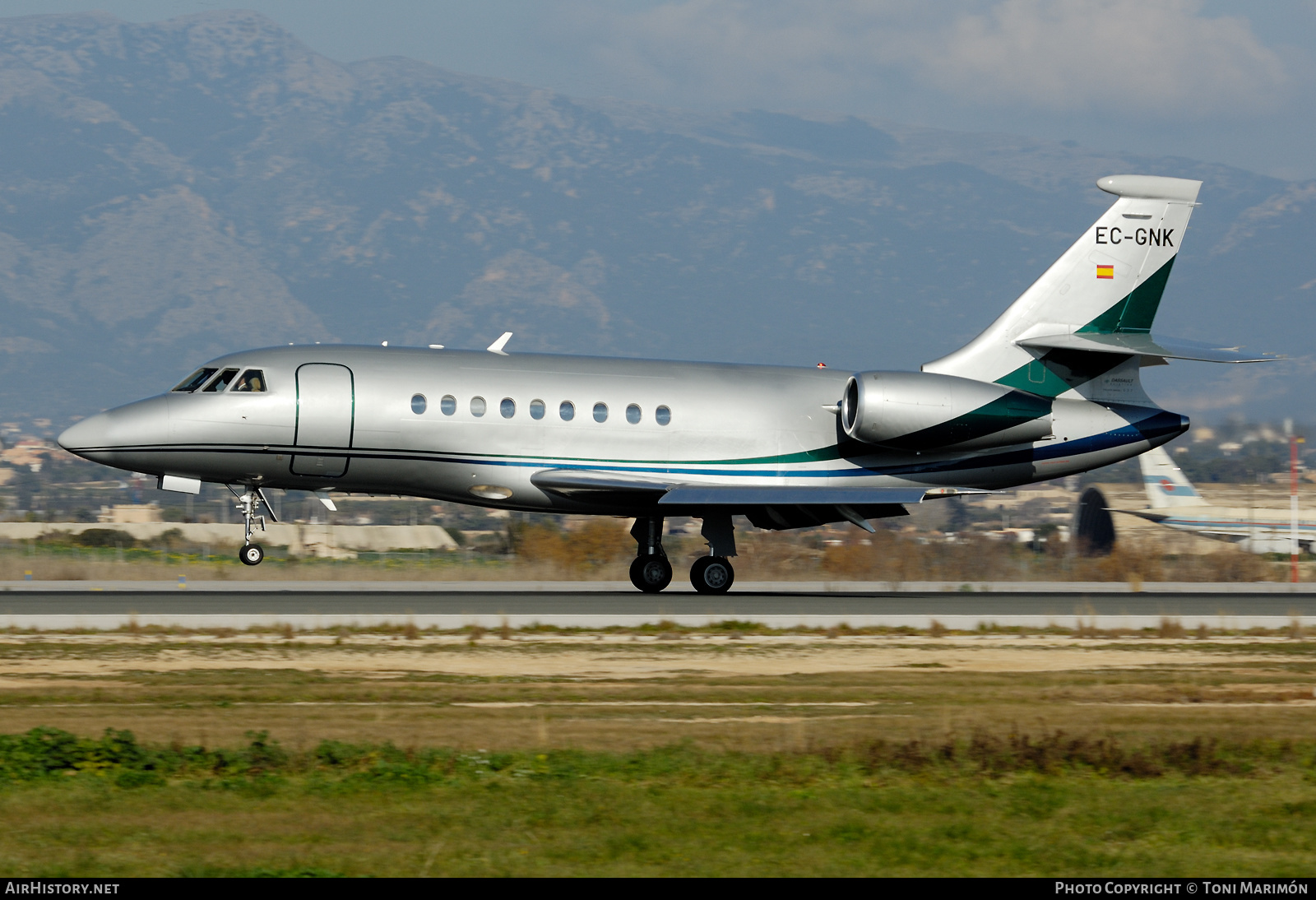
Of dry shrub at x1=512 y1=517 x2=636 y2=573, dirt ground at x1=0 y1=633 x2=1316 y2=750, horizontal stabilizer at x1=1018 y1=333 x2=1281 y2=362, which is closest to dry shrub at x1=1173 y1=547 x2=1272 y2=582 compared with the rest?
horizontal stabilizer at x1=1018 y1=333 x2=1281 y2=362

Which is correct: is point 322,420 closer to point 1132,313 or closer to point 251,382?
point 251,382

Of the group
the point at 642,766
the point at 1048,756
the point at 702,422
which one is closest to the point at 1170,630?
the point at 702,422

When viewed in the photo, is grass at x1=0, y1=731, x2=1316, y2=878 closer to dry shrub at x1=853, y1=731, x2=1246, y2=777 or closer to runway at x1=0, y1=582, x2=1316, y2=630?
dry shrub at x1=853, y1=731, x2=1246, y2=777

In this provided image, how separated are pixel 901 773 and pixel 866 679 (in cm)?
552

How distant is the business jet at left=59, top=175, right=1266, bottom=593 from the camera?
26.7 meters

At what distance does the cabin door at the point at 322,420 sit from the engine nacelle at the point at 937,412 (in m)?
8.74

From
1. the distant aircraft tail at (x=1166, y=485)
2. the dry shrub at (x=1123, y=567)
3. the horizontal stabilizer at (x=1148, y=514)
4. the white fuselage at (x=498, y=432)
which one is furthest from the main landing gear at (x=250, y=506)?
the distant aircraft tail at (x=1166, y=485)

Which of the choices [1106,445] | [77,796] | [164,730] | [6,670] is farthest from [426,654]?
[1106,445]

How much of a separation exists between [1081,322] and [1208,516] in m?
20.6

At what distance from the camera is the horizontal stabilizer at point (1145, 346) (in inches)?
1125

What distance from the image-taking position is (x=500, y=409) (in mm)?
27109

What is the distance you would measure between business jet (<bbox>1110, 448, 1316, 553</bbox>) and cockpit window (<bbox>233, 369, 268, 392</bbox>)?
93.1ft

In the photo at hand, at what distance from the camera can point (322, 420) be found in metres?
26.5

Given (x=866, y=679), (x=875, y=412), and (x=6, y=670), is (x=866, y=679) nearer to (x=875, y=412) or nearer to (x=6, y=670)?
(x=6, y=670)
